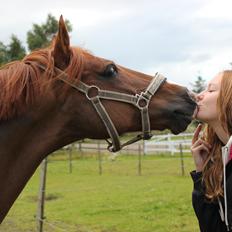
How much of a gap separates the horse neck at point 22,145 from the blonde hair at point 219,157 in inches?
38.5

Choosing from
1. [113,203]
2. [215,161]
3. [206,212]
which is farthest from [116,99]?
[113,203]

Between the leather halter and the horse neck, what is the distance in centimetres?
23

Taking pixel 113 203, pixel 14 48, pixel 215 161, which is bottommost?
pixel 113 203

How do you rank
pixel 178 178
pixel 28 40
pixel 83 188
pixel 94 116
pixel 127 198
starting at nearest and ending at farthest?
pixel 94 116
pixel 127 198
pixel 83 188
pixel 178 178
pixel 28 40

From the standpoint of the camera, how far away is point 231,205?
100 inches

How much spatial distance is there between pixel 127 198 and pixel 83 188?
3.28 m

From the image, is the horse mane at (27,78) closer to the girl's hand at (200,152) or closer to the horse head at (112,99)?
the horse head at (112,99)

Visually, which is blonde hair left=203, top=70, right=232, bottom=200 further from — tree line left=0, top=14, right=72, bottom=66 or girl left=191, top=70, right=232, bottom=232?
tree line left=0, top=14, right=72, bottom=66

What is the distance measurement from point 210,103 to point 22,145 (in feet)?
3.97

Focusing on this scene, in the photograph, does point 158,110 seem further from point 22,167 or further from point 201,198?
point 22,167

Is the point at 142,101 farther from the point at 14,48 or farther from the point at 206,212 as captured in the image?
the point at 14,48

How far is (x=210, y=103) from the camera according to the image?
280cm

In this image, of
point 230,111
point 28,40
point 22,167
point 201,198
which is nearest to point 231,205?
point 201,198

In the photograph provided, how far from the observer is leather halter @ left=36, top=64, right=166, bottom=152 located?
297 centimetres
